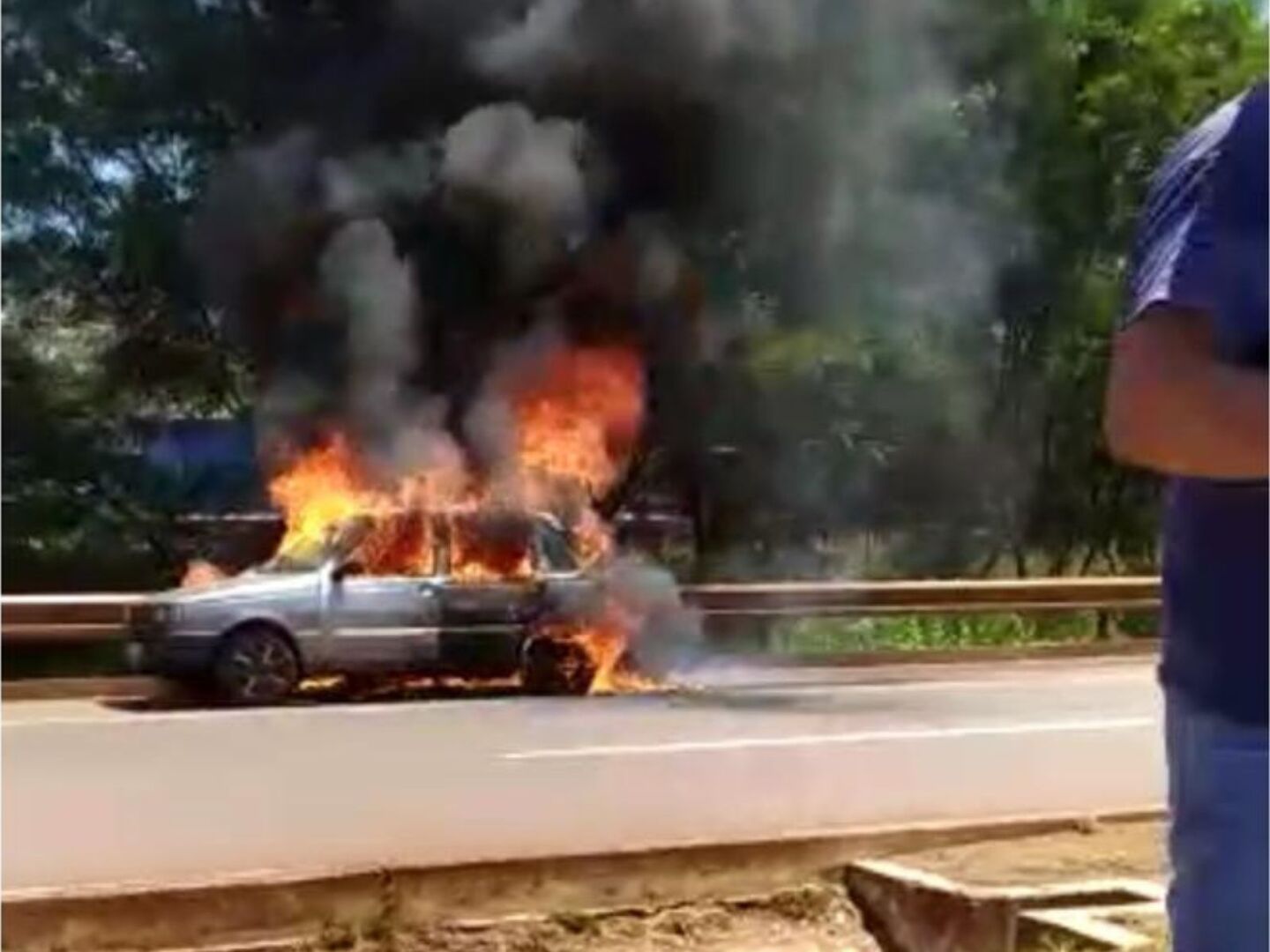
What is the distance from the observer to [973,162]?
15656 millimetres

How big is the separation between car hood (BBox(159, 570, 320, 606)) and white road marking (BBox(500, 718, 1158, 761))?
2909 mm

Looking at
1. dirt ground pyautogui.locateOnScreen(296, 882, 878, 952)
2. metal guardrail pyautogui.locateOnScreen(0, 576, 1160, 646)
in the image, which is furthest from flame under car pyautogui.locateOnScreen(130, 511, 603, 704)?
dirt ground pyautogui.locateOnScreen(296, 882, 878, 952)

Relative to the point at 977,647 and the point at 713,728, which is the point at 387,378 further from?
the point at 713,728

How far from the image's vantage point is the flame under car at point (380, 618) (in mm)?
10492

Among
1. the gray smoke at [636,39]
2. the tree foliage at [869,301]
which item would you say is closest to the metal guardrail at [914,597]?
the tree foliage at [869,301]

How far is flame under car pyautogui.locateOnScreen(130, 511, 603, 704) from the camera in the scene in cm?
1049

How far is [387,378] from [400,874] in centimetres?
1099

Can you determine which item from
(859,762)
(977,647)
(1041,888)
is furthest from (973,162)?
(1041,888)

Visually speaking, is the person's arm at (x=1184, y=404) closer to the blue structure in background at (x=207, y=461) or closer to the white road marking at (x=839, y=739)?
the white road marking at (x=839, y=739)

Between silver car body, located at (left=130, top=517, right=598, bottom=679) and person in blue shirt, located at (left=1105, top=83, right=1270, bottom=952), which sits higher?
person in blue shirt, located at (left=1105, top=83, right=1270, bottom=952)

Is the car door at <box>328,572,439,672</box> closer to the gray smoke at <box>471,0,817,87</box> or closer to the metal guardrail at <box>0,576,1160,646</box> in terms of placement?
the metal guardrail at <box>0,576,1160,646</box>

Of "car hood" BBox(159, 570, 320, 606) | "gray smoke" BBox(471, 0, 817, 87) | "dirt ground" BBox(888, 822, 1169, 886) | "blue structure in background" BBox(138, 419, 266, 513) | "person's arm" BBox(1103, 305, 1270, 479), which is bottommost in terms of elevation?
"dirt ground" BBox(888, 822, 1169, 886)

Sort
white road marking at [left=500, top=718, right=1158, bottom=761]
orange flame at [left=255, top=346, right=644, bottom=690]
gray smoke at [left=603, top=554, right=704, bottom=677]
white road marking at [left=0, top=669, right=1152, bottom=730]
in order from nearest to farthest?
white road marking at [left=500, top=718, right=1158, bottom=761], white road marking at [left=0, top=669, right=1152, bottom=730], orange flame at [left=255, top=346, right=644, bottom=690], gray smoke at [left=603, top=554, right=704, bottom=677]

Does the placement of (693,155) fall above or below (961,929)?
above
